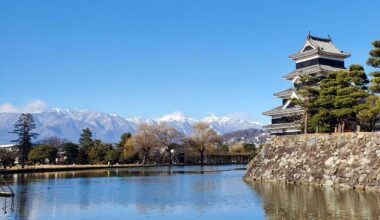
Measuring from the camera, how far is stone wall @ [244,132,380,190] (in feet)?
94.9

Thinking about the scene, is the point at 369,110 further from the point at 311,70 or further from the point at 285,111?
the point at 285,111

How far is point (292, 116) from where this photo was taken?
53188 mm

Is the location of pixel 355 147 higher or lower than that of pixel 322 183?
higher

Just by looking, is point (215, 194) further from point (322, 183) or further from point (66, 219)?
point (66, 219)

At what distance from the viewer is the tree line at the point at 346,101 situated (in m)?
33.2

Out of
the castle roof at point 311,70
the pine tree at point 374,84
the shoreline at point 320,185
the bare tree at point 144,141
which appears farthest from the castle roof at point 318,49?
the bare tree at point 144,141

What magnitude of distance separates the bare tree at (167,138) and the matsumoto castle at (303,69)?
30.3 meters

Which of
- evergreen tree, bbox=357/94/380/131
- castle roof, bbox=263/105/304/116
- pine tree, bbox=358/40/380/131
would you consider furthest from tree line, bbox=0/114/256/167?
pine tree, bbox=358/40/380/131

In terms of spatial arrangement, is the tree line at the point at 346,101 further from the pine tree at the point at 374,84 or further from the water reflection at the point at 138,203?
the water reflection at the point at 138,203

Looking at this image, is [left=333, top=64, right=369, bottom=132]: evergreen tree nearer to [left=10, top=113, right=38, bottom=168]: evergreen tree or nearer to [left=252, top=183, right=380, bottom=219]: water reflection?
[left=252, top=183, right=380, bottom=219]: water reflection

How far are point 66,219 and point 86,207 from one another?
12.4ft

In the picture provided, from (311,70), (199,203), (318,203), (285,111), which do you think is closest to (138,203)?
(199,203)

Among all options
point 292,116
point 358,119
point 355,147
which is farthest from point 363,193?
A: point 292,116

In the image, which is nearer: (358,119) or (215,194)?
(215,194)
